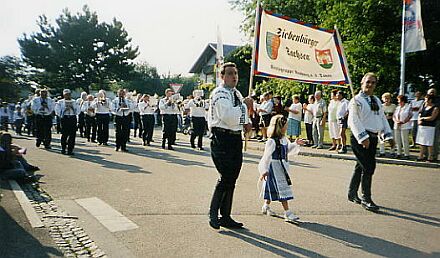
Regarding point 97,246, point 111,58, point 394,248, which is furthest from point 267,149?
point 111,58

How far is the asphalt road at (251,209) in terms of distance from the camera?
4.85 metres

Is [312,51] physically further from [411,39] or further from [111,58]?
[111,58]

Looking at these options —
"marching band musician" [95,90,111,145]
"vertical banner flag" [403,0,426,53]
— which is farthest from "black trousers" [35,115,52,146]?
"vertical banner flag" [403,0,426,53]

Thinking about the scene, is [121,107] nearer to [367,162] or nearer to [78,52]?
[367,162]

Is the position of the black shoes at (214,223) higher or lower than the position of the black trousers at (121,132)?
lower

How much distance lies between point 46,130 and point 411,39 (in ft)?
40.2

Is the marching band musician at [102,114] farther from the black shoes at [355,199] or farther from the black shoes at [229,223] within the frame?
the black shoes at [229,223]

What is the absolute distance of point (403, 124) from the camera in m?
12.8

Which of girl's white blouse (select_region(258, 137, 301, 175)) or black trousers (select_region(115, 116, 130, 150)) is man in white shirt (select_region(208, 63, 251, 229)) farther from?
black trousers (select_region(115, 116, 130, 150))

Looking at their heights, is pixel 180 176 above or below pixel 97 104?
below

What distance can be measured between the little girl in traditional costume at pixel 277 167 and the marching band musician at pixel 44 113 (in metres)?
10.00

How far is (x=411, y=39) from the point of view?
14141 mm

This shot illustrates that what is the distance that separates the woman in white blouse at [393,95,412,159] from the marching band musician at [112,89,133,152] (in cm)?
851

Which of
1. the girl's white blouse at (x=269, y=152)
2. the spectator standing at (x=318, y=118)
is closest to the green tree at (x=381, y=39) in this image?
the spectator standing at (x=318, y=118)
